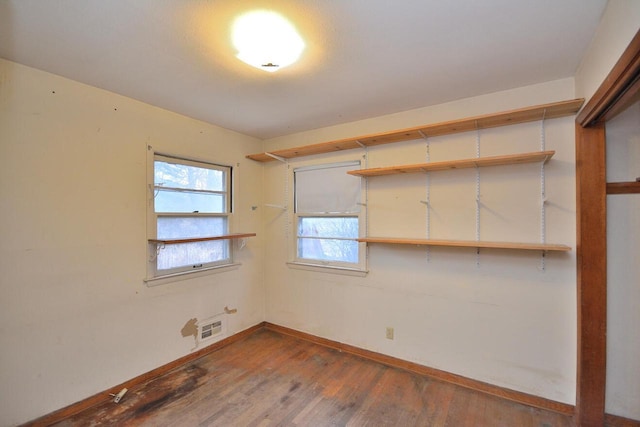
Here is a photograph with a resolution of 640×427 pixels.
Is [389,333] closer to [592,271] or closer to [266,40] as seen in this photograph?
[592,271]

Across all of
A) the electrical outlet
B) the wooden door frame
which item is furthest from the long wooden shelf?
the electrical outlet

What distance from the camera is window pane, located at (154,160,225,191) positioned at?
2682 millimetres

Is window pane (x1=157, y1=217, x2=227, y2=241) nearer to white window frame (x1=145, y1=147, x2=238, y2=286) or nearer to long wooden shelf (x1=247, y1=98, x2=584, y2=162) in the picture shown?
white window frame (x1=145, y1=147, x2=238, y2=286)

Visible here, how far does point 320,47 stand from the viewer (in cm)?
167

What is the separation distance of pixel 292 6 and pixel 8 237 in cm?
228

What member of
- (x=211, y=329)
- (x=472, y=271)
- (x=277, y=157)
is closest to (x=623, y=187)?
(x=472, y=271)

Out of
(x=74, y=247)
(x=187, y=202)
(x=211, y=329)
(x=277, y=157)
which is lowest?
(x=211, y=329)

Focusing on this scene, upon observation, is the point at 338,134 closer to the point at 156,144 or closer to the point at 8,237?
the point at 156,144

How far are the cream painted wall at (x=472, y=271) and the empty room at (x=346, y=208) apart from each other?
16 mm

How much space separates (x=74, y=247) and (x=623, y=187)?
384cm

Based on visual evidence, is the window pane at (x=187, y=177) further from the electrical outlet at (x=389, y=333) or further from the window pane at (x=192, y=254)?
the electrical outlet at (x=389, y=333)

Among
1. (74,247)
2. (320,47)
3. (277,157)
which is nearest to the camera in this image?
(320,47)

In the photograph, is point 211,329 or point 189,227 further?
point 211,329

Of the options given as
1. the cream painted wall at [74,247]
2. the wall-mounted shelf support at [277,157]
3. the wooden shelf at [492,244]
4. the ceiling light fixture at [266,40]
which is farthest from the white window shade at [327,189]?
the ceiling light fixture at [266,40]
